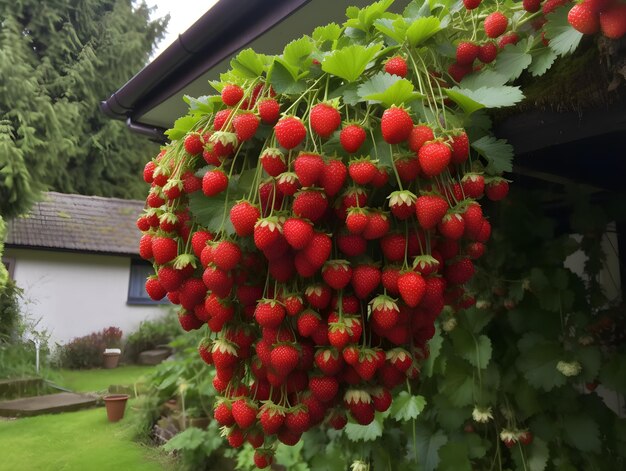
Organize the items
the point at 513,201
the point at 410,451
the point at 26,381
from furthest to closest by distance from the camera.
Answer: the point at 26,381, the point at 410,451, the point at 513,201

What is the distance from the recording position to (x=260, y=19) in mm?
1692

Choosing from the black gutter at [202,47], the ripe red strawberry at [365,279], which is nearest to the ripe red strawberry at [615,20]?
the ripe red strawberry at [365,279]

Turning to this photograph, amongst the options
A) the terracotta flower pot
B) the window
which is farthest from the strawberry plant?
the window

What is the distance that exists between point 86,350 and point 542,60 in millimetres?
10824

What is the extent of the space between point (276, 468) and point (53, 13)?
16.5m

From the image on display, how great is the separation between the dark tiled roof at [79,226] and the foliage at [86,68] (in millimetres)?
1377

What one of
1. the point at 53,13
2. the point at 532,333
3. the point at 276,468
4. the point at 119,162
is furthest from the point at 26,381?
the point at 53,13

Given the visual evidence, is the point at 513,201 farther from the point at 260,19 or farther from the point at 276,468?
the point at 276,468

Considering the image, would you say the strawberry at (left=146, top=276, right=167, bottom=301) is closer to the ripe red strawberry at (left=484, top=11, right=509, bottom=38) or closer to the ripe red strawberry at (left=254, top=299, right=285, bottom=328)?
the ripe red strawberry at (left=254, top=299, right=285, bottom=328)

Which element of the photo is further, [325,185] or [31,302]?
[31,302]

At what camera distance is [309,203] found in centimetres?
69

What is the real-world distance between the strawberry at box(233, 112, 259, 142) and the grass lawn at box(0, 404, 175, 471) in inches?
166

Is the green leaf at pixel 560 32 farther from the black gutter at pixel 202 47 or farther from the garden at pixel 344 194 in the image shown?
the black gutter at pixel 202 47

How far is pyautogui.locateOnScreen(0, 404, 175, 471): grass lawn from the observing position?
14.7 feet
